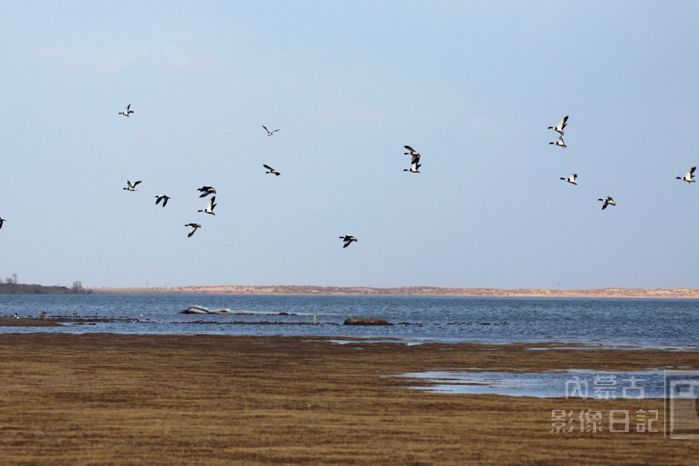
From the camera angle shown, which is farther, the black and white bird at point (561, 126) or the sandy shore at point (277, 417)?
the black and white bird at point (561, 126)

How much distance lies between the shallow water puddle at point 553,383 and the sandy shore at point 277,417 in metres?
1.60

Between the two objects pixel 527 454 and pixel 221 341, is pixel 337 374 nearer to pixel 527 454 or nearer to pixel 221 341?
pixel 527 454

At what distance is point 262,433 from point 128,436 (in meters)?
2.86

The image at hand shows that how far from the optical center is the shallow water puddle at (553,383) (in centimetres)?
3494

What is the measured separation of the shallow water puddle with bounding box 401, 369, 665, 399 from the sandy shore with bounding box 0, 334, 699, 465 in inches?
63.1

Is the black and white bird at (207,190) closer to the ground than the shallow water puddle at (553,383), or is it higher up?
higher up

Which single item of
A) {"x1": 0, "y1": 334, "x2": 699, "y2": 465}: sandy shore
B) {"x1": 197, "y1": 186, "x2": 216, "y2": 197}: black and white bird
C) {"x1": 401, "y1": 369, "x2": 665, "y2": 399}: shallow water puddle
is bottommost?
{"x1": 0, "y1": 334, "x2": 699, "y2": 465}: sandy shore

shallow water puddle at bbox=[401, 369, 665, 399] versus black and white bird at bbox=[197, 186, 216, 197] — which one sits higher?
black and white bird at bbox=[197, 186, 216, 197]

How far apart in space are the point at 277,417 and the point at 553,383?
14309 millimetres

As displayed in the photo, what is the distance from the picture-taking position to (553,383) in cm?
3888

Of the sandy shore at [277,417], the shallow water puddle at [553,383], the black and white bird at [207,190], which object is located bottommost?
the sandy shore at [277,417]

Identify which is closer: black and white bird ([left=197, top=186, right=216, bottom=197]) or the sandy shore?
the sandy shore

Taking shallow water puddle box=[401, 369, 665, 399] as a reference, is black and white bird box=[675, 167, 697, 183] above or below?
above

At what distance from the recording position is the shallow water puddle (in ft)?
115
